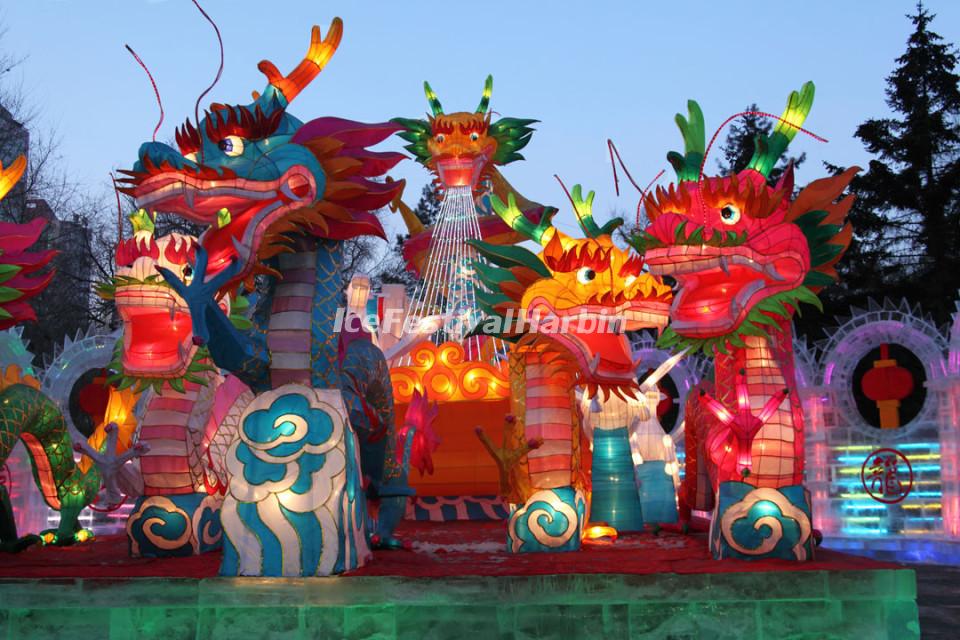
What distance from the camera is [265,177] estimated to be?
194 inches

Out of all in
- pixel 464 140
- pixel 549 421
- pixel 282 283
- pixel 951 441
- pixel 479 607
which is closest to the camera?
pixel 479 607

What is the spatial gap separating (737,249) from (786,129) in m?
0.88

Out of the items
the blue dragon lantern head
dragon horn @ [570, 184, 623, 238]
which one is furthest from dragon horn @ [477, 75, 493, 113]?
the blue dragon lantern head

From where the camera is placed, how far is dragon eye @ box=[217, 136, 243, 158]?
4.99 meters

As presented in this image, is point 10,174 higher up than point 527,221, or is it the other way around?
point 10,174

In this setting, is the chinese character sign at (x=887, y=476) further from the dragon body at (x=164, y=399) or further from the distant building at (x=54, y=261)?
the distant building at (x=54, y=261)

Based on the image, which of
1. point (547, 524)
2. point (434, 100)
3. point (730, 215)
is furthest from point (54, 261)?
point (730, 215)

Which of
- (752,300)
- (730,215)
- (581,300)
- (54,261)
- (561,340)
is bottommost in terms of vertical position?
(561,340)

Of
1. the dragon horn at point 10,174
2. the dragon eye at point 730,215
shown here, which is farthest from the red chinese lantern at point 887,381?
the dragon horn at point 10,174

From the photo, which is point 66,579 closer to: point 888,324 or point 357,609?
point 357,609

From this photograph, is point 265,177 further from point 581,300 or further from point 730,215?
point 730,215

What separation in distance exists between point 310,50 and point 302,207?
3.54 feet

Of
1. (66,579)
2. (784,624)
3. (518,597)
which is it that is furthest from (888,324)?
(66,579)

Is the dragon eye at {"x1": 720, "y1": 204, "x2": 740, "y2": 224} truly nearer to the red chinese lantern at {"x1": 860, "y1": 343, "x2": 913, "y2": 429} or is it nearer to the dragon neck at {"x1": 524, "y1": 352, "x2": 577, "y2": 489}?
the dragon neck at {"x1": 524, "y1": 352, "x2": 577, "y2": 489}
